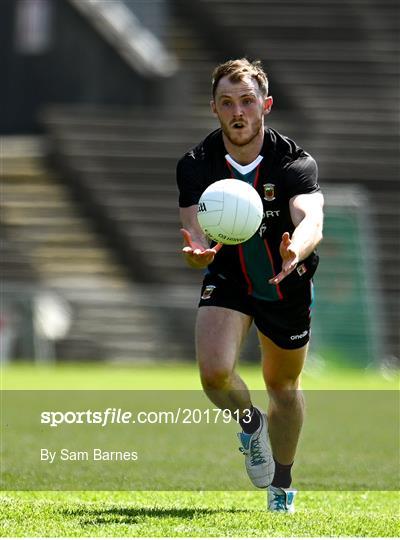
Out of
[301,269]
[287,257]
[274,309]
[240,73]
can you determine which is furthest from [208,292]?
[240,73]

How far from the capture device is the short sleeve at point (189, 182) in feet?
22.5

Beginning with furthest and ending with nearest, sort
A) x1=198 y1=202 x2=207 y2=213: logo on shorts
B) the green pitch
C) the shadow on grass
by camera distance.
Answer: x1=198 y1=202 x2=207 y2=213: logo on shorts < the shadow on grass < the green pitch

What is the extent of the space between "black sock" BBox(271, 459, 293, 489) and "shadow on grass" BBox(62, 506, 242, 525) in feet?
0.97

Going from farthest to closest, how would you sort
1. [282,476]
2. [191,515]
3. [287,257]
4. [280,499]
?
[282,476] < [280,499] < [191,515] < [287,257]

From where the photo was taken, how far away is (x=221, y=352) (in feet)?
21.8

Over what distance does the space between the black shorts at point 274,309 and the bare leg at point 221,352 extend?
0.06 meters

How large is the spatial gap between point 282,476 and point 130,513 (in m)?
0.90

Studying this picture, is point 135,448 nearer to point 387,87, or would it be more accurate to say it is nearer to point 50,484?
point 50,484

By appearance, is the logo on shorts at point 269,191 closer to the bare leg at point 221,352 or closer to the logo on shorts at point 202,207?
the logo on shorts at point 202,207

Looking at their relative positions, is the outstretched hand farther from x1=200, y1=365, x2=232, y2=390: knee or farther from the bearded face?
the bearded face

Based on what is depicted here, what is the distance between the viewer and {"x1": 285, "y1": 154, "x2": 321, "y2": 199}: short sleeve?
6758 mm

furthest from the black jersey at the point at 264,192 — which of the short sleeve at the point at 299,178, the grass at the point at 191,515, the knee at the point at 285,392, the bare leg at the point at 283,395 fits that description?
the grass at the point at 191,515

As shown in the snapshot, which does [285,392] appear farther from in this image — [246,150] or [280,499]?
[246,150]

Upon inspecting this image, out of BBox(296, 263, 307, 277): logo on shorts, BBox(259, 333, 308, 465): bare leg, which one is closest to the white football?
BBox(296, 263, 307, 277): logo on shorts
